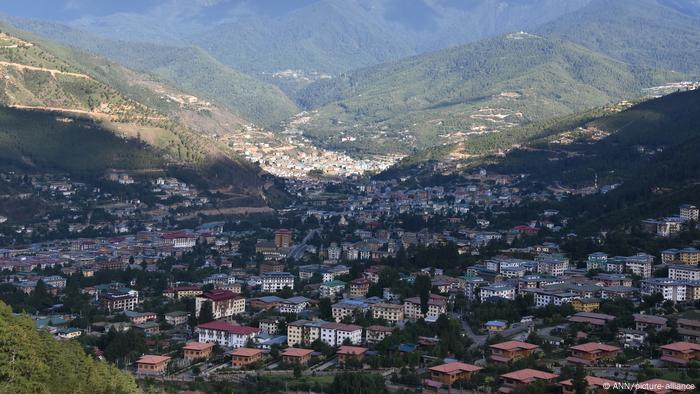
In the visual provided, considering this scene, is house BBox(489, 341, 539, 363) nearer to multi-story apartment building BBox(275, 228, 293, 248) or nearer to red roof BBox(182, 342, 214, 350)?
red roof BBox(182, 342, 214, 350)

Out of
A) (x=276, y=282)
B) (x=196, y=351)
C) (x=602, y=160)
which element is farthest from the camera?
(x=602, y=160)

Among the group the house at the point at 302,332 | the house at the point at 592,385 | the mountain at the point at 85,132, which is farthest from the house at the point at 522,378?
the mountain at the point at 85,132

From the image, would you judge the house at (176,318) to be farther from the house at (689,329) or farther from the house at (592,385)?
the house at (689,329)

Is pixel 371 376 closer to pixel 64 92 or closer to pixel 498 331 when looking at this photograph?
pixel 498 331

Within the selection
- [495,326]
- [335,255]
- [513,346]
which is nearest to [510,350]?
[513,346]

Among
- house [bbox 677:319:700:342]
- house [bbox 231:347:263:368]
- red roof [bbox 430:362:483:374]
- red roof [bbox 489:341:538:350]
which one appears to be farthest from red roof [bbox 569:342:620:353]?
house [bbox 231:347:263:368]

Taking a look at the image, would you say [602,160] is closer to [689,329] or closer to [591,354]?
[689,329]
